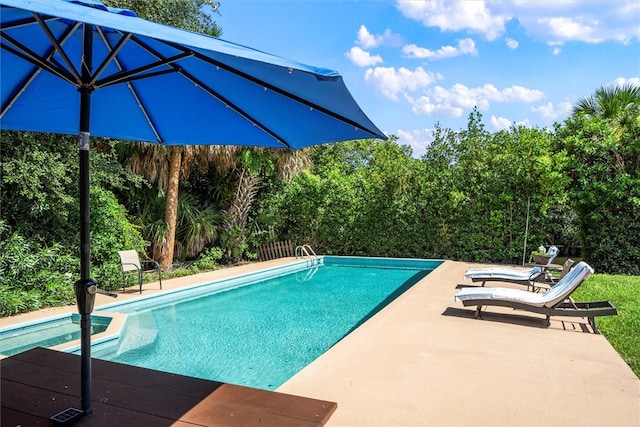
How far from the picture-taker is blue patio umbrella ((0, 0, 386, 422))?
77.3 inches

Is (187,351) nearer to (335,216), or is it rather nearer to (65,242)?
(65,242)

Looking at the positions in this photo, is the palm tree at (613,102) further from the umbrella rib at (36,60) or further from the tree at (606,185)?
the umbrella rib at (36,60)

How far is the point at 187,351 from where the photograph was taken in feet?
19.5

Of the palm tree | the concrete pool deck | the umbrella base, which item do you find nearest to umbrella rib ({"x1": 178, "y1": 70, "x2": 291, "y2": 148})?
the umbrella base

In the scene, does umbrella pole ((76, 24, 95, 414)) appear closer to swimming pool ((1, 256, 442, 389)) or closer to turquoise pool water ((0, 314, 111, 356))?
swimming pool ((1, 256, 442, 389))

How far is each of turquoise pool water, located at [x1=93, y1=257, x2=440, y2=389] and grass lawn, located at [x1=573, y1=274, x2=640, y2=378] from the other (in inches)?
139

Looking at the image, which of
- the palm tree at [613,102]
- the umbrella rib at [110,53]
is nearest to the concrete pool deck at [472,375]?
the umbrella rib at [110,53]

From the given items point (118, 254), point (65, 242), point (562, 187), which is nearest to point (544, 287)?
point (562, 187)

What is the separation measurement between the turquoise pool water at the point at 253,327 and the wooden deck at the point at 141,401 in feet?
7.34

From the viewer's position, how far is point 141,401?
247cm

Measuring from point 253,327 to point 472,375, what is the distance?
3908 millimetres

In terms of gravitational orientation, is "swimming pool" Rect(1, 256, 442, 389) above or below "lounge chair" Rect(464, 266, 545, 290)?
below

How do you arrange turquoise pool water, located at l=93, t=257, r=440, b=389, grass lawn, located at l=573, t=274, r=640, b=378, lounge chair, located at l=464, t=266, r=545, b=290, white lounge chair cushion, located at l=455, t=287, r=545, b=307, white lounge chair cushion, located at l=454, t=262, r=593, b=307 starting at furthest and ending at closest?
lounge chair, located at l=464, t=266, r=545, b=290 < white lounge chair cushion, located at l=455, t=287, r=545, b=307 < white lounge chair cushion, located at l=454, t=262, r=593, b=307 < turquoise pool water, located at l=93, t=257, r=440, b=389 < grass lawn, located at l=573, t=274, r=640, b=378

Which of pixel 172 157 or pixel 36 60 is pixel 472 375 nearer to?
pixel 36 60
